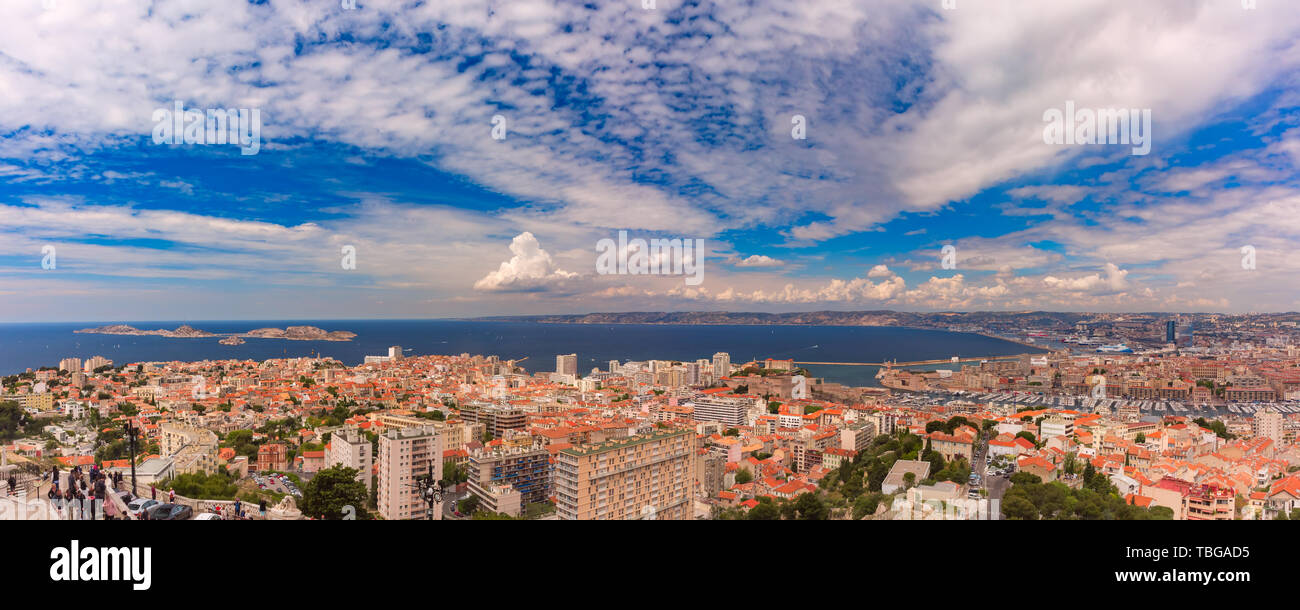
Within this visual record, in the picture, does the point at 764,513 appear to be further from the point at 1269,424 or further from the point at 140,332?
the point at 140,332

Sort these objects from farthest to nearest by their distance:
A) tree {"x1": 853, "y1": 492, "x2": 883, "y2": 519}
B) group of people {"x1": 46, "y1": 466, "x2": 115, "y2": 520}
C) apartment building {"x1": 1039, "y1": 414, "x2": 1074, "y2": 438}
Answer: apartment building {"x1": 1039, "y1": 414, "x2": 1074, "y2": 438} → tree {"x1": 853, "y1": 492, "x2": 883, "y2": 519} → group of people {"x1": 46, "y1": 466, "x2": 115, "y2": 520}

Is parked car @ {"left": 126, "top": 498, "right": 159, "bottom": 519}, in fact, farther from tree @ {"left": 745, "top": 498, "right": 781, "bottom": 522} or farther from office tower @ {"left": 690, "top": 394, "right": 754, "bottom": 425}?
office tower @ {"left": 690, "top": 394, "right": 754, "bottom": 425}

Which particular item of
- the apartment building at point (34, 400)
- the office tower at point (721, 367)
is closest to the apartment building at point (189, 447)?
the apartment building at point (34, 400)

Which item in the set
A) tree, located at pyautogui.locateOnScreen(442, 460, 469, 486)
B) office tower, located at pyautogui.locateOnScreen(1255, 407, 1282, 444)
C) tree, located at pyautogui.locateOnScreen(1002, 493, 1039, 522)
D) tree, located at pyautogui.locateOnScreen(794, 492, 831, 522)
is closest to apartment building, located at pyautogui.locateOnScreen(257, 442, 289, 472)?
tree, located at pyautogui.locateOnScreen(442, 460, 469, 486)

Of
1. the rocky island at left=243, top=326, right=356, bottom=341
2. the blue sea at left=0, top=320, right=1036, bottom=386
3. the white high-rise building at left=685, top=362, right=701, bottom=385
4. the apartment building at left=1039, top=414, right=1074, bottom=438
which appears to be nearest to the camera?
the apartment building at left=1039, top=414, right=1074, bottom=438
